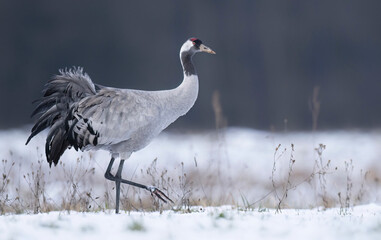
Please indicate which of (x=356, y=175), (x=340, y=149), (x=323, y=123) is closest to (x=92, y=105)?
(x=356, y=175)

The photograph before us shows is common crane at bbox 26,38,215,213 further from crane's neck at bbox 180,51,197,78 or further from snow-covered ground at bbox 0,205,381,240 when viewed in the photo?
snow-covered ground at bbox 0,205,381,240

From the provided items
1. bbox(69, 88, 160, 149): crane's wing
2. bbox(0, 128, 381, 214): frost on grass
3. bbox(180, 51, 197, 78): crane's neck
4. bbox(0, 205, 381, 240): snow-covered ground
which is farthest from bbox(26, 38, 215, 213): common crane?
→ bbox(0, 205, 381, 240): snow-covered ground

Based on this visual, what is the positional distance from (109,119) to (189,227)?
1774 millimetres

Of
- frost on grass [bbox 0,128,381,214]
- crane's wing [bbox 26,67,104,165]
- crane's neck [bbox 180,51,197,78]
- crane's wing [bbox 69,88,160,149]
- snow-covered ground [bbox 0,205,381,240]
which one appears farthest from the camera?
frost on grass [bbox 0,128,381,214]

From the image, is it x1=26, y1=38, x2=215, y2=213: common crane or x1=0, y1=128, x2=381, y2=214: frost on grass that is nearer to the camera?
x1=26, y1=38, x2=215, y2=213: common crane

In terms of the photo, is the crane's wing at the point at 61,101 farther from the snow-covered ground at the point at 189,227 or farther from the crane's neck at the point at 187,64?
the snow-covered ground at the point at 189,227

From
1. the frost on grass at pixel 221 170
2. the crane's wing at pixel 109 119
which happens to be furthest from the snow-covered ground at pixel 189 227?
the frost on grass at pixel 221 170

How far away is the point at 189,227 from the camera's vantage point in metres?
3.94

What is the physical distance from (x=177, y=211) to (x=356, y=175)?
6045 millimetres

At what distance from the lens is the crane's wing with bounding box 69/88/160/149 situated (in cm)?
538

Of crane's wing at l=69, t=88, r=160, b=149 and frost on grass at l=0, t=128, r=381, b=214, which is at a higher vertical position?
crane's wing at l=69, t=88, r=160, b=149

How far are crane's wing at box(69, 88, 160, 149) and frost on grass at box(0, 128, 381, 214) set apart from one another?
0.79 metres

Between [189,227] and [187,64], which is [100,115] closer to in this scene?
[187,64]

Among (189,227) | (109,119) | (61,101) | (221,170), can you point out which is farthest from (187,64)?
(221,170)
